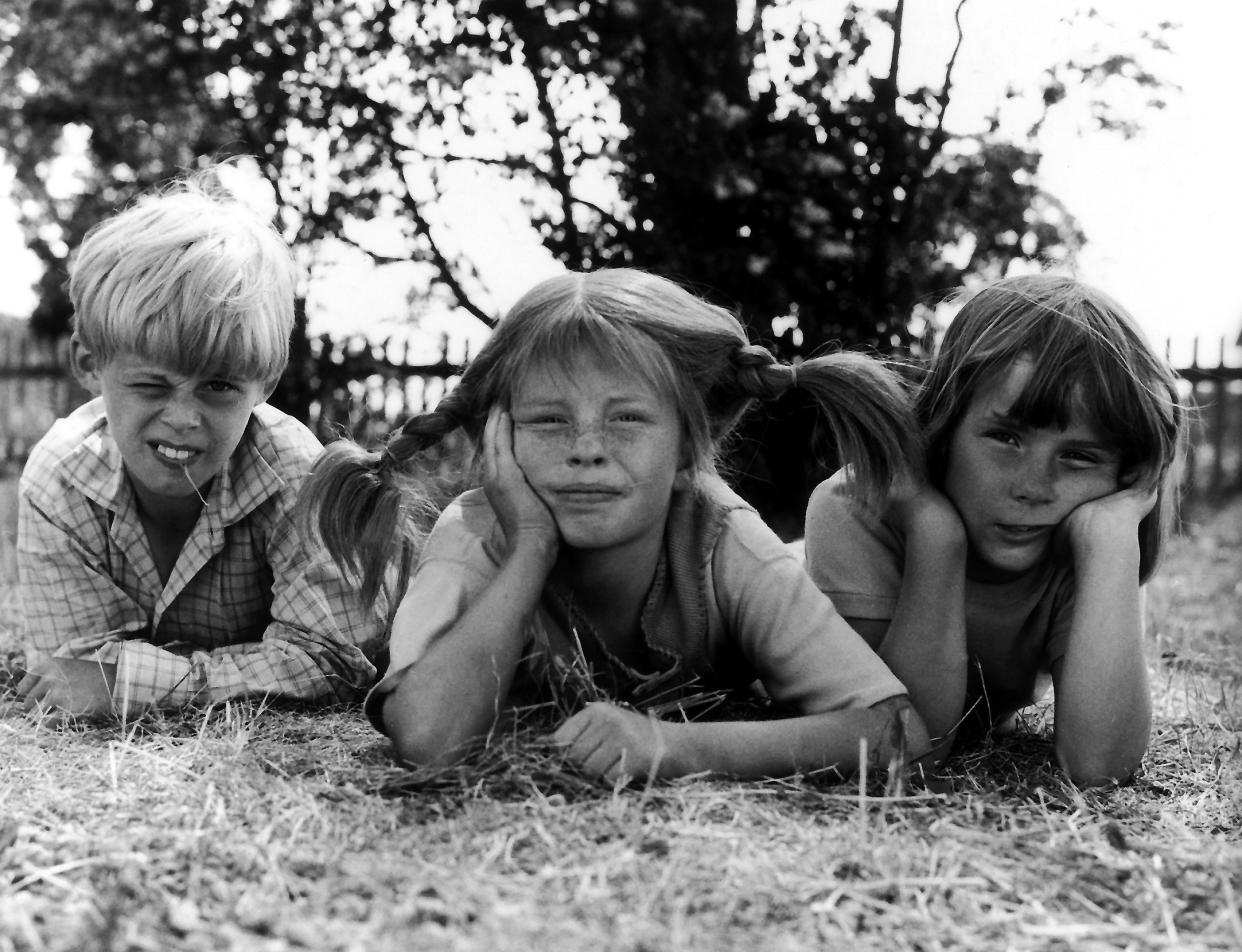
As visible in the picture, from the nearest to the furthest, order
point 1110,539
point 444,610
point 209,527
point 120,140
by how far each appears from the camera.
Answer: point 444,610 < point 1110,539 < point 209,527 < point 120,140

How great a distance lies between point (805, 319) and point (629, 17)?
156 cm

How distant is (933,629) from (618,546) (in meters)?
0.76

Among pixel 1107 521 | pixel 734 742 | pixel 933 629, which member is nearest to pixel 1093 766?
pixel 933 629

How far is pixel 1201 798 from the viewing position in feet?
9.08

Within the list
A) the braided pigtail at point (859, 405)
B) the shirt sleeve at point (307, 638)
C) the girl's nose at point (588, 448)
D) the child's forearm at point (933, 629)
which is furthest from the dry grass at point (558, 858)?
the braided pigtail at point (859, 405)

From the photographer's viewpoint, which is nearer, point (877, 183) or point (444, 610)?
point (444, 610)

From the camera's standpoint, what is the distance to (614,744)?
2.44 metres

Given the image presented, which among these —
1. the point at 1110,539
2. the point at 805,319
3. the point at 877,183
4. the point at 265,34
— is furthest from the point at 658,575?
the point at 265,34

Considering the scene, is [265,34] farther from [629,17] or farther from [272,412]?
[272,412]

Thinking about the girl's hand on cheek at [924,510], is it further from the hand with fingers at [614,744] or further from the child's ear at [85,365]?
the child's ear at [85,365]

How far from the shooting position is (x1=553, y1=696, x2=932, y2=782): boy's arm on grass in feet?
8.00

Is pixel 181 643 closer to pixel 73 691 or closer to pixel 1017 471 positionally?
pixel 73 691

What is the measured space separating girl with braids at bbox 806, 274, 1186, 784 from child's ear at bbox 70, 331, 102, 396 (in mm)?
1989

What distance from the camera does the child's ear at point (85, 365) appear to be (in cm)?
341
